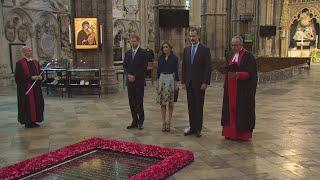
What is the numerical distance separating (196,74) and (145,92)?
636 cm

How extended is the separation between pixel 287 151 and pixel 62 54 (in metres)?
15.7

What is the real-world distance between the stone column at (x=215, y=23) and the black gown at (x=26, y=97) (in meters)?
15.1

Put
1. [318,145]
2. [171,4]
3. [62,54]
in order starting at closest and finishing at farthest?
1. [318,145]
2. [171,4]
3. [62,54]

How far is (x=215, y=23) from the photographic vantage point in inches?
848

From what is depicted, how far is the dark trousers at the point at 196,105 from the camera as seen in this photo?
22.2ft

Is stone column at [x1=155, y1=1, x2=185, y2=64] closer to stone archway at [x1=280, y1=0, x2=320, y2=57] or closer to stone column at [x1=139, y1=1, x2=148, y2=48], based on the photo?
stone column at [x1=139, y1=1, x2=148, y2=48]

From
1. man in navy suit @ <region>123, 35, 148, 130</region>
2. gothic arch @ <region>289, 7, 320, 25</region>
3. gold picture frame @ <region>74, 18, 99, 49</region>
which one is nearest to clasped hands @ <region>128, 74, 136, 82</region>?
man in navy suit @ <region>123, 35, 148, 130</region>

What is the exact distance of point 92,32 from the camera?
40.5 feet

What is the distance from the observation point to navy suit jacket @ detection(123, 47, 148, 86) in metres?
7.33

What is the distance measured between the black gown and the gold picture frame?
4677mm

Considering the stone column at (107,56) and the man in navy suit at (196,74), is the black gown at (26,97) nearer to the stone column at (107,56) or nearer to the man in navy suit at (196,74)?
Result: the man in navy suit at (196,74)

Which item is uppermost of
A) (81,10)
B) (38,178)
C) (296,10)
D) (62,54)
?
(296,10)

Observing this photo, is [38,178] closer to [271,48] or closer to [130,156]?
[130,156]

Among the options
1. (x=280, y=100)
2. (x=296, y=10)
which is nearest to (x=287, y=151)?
(x=280, y=100)
